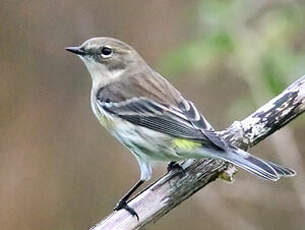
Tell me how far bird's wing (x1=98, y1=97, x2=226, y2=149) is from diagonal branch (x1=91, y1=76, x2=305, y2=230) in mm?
129

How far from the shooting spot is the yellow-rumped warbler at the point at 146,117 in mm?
5004

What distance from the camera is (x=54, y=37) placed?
8.92 metres

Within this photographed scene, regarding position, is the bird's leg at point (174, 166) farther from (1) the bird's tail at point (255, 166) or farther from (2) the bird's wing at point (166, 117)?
(1) the bird's tail at point (255, 166)

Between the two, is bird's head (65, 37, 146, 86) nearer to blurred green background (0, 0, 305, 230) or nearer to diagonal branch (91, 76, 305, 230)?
diagonal branch (91, 76, 305, 230)

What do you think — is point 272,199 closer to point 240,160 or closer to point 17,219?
point 17,219

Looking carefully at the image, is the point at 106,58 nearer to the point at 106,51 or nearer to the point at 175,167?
the point at 106,51

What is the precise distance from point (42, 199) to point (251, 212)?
1.71m

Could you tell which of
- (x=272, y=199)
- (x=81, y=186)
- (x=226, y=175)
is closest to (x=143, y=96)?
(x=226, y=175)

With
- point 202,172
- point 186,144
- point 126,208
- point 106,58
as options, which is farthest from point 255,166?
point 106,58

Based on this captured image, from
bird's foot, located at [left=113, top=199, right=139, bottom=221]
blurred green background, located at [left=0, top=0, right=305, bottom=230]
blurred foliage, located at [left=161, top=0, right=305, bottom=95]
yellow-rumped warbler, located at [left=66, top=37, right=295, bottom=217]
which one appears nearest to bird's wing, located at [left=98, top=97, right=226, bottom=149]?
yellow-rumped warbler, located at [left=66, top=37, right=295, bottom=217]

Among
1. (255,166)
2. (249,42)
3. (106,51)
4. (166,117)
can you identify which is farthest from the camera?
(249,42)

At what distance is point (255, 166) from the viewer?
16.3 feet

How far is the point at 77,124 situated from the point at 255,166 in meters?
4.05

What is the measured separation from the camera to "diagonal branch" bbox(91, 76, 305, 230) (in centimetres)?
496
